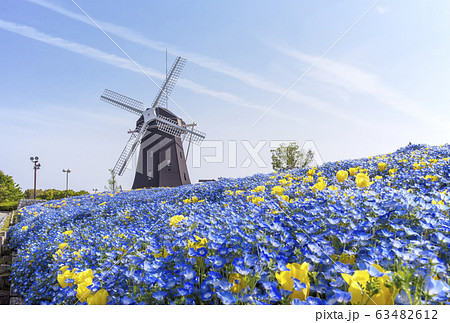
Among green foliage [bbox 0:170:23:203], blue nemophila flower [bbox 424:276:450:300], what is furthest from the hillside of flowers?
green foliage [bbox 0:170:23:203]

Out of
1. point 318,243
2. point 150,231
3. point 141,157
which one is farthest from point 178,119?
point 318,243

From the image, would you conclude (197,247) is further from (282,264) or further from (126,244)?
(126,244)

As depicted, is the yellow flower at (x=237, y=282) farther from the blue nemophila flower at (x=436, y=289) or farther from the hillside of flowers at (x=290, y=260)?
the blue nemophila flower at (x=436, y=289)

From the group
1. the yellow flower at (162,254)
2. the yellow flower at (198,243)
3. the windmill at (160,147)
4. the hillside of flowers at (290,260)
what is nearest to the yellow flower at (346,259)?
the hillside of flowers at (290,260)

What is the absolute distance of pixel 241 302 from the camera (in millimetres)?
1867

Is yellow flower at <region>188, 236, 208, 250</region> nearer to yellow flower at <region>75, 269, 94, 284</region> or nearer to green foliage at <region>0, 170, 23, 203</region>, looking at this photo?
yellow flower at <region>75, 269, 94, 284</region>

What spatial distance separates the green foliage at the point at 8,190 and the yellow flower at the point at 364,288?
54674 mm

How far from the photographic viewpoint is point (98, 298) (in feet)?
7.82

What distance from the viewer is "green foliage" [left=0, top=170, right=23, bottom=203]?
45969 millimetres

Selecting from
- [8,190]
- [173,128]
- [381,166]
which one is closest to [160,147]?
[173,128]

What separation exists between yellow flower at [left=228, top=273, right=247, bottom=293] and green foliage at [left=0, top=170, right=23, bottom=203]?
54.0 metres

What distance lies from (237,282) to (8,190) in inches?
2257

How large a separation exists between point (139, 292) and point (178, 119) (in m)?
22.4
